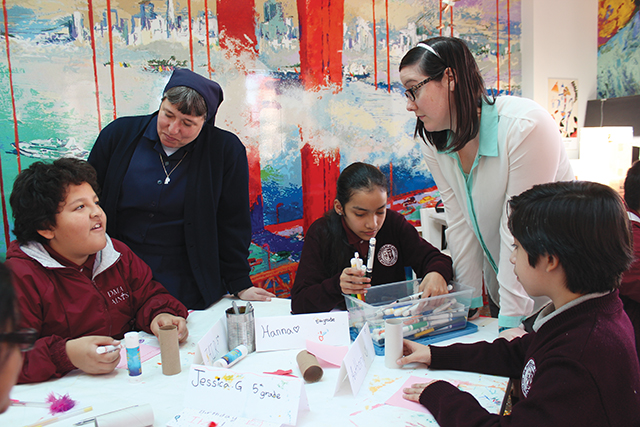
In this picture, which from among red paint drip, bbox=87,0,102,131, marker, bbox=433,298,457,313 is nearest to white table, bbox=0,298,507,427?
marker, bbox=433,298,457,313

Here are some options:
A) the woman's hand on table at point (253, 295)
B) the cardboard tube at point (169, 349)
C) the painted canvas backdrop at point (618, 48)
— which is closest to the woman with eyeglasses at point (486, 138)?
the woman's hand on table at point (253, 295)

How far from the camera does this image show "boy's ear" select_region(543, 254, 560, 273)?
950mm

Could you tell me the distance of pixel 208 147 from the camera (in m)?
1.82

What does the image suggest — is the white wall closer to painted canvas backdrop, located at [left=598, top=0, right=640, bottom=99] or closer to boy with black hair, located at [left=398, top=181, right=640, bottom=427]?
painted canvas backdrop, located at [left=598, top=0, right=640, bottom=99]

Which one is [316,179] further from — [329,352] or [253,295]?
[329,352]

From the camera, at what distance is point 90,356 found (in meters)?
1.17

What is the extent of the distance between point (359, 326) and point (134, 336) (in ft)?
2.09

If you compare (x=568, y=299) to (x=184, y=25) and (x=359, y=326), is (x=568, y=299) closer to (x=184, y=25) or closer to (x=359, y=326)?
(x=359, y=326)

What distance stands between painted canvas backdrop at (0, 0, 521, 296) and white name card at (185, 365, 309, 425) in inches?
69.0

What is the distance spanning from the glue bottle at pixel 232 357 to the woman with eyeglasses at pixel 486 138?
76 centimetres

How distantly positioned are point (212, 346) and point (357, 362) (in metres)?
0.39

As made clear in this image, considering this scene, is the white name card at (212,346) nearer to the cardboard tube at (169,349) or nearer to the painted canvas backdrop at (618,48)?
the cardboard tube at (169,349)

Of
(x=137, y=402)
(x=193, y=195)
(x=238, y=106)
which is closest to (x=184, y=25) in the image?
(x=238, y=106)

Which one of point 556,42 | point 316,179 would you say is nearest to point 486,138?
point 316,179
